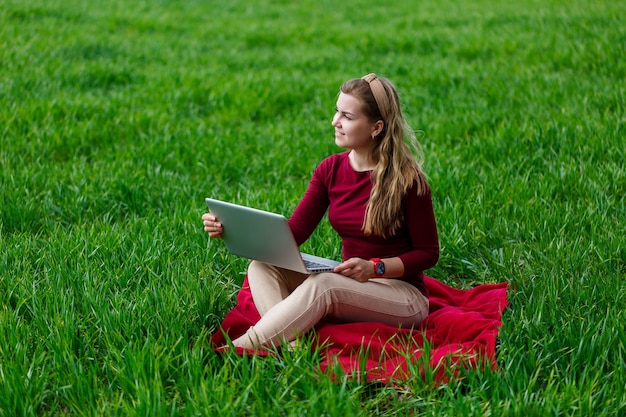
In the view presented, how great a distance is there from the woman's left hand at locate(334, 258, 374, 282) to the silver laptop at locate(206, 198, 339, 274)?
0.20 ft

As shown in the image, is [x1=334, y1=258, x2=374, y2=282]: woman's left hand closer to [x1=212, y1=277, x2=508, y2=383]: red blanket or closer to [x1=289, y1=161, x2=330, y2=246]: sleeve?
[x1=212, y1=277, x2=508, y2=383]: red blanket

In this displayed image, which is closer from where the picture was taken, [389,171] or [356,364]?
[356,364]

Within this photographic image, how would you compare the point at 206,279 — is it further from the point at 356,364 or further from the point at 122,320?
the point at 356,364

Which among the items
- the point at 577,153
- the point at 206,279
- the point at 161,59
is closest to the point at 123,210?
the point at 206,279

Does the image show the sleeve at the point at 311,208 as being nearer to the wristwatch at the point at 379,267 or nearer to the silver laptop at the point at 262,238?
the silver laptop at the point at 262,238

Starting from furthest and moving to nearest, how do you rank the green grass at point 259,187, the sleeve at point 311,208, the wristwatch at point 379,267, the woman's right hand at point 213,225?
the sleeve at point 311,208, the woman's right hand at point 213,225, the wristwatch at point 379,267, the green grass at point 259,187

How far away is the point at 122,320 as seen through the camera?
3.23 m

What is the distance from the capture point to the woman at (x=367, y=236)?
10.4ft

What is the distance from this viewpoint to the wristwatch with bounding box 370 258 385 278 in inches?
127

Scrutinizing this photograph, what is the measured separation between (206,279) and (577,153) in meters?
3.00

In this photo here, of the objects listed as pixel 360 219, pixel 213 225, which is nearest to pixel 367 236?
pixel 360 219

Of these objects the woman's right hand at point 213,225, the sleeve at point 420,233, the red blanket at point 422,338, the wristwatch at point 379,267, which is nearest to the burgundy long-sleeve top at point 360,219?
the sleeve at point 420,233

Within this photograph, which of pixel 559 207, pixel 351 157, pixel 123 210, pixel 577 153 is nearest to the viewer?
pixel 351 157

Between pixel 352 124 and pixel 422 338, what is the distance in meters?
0.95
